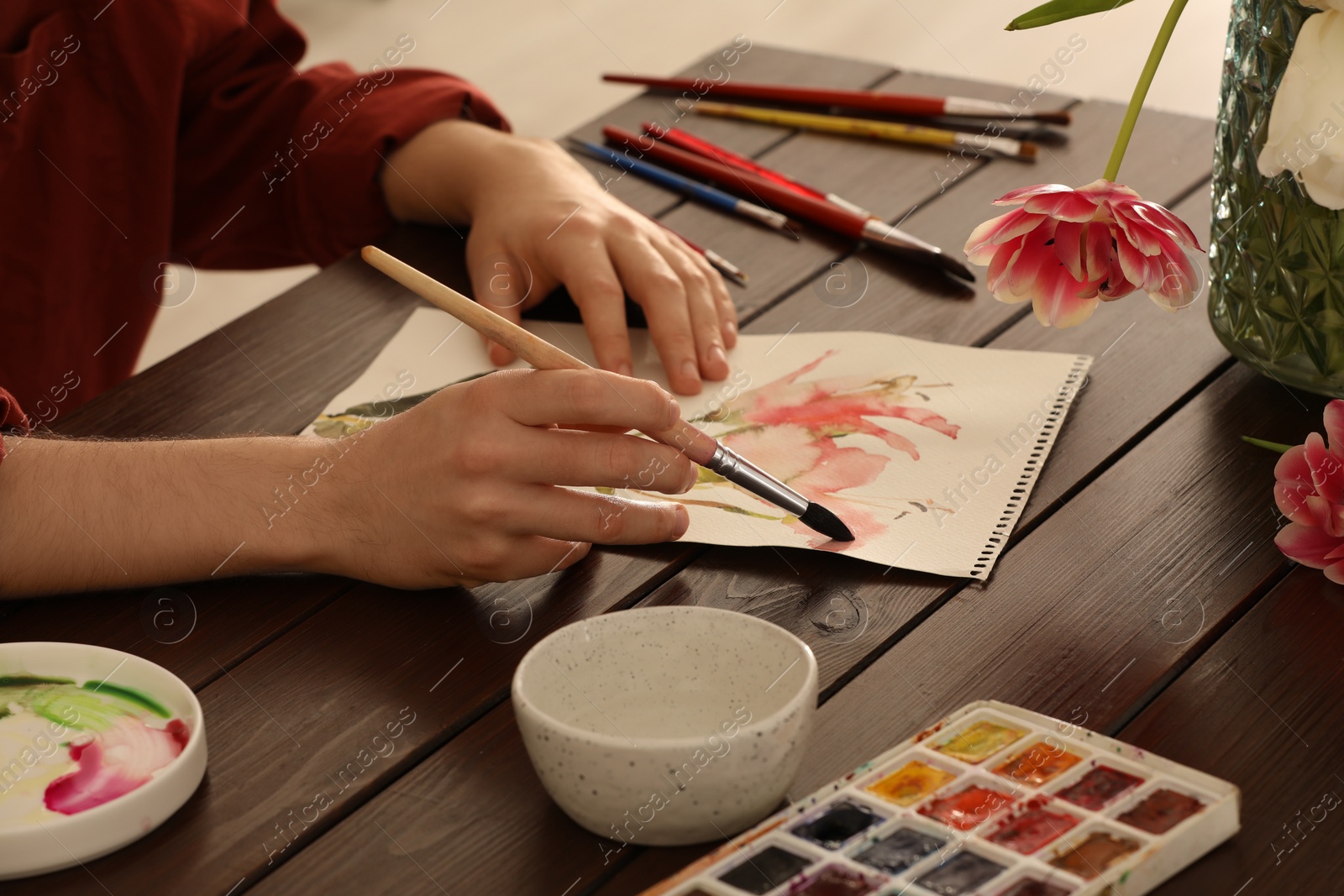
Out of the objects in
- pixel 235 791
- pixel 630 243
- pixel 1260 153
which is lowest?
pixel 235 791

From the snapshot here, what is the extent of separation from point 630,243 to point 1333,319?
1.57 ft

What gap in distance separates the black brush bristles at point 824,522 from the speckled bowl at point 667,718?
0.48 ft

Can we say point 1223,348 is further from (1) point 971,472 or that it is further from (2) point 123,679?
(2) point 123,679

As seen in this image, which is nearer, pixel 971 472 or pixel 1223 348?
pixel 971 472

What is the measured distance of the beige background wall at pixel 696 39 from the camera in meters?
3.29

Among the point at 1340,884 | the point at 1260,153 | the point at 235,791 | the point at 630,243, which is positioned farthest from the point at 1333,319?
the point at 235,791

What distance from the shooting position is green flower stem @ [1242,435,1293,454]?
29.0 inches

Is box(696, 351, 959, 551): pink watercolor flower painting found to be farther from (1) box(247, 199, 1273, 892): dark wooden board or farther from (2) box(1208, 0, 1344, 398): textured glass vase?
(2) box(1208, 0, 1344, 398): textured glass vase

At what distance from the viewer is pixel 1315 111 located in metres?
0.63

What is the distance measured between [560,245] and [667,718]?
49 centimetres

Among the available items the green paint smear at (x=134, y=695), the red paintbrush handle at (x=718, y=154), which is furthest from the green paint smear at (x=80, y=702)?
the red paintbrush handle at (x=718, y=154)

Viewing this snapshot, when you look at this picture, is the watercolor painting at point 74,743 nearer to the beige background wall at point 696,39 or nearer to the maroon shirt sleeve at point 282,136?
the maroon shirt sleeve at point 282,136

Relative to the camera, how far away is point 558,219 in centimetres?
99

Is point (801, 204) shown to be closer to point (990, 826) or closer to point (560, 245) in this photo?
point (560, 245)
